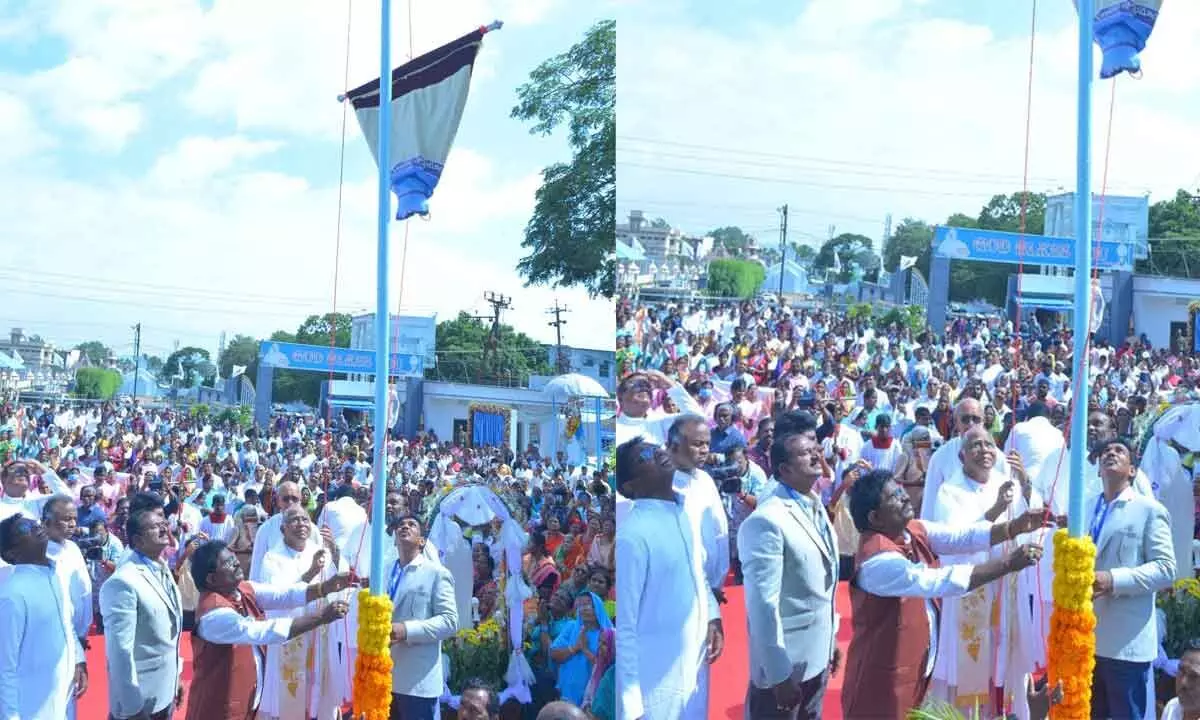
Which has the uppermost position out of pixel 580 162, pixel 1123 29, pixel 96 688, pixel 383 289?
pixel 1123 29

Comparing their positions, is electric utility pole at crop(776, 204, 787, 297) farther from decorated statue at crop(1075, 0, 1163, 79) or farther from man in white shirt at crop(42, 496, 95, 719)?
man in white shirt at crop(42, 496, 95, 719)

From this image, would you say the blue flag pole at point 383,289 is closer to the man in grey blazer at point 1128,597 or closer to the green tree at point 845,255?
the green tree at point 845,255

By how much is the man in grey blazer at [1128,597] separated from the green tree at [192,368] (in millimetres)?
3463

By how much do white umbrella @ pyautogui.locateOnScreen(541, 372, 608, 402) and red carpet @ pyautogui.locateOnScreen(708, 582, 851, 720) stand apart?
41.0 inches

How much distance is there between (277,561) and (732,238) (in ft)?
7.05

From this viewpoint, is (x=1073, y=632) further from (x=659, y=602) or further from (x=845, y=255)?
(x=845, y=255)

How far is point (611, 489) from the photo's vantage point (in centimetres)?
551

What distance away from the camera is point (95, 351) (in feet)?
18.4

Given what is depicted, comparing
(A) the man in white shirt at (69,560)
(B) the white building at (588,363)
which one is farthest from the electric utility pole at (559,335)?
(A) the man in white shirt at (69,560)

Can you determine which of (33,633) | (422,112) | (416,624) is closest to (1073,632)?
(416,624)

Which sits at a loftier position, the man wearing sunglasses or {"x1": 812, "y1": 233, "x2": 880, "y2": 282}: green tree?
{"x1": 812, "y1": 233, "x2": 880, "y2": 282}: green tree

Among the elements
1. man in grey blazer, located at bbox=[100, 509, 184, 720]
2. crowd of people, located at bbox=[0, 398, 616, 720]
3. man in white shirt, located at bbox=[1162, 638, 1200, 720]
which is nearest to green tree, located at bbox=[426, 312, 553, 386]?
crowd of people, located at bbox=[0, 398, 616, 720]

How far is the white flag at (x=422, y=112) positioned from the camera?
539cm

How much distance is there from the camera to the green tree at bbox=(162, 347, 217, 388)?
18.3ft
